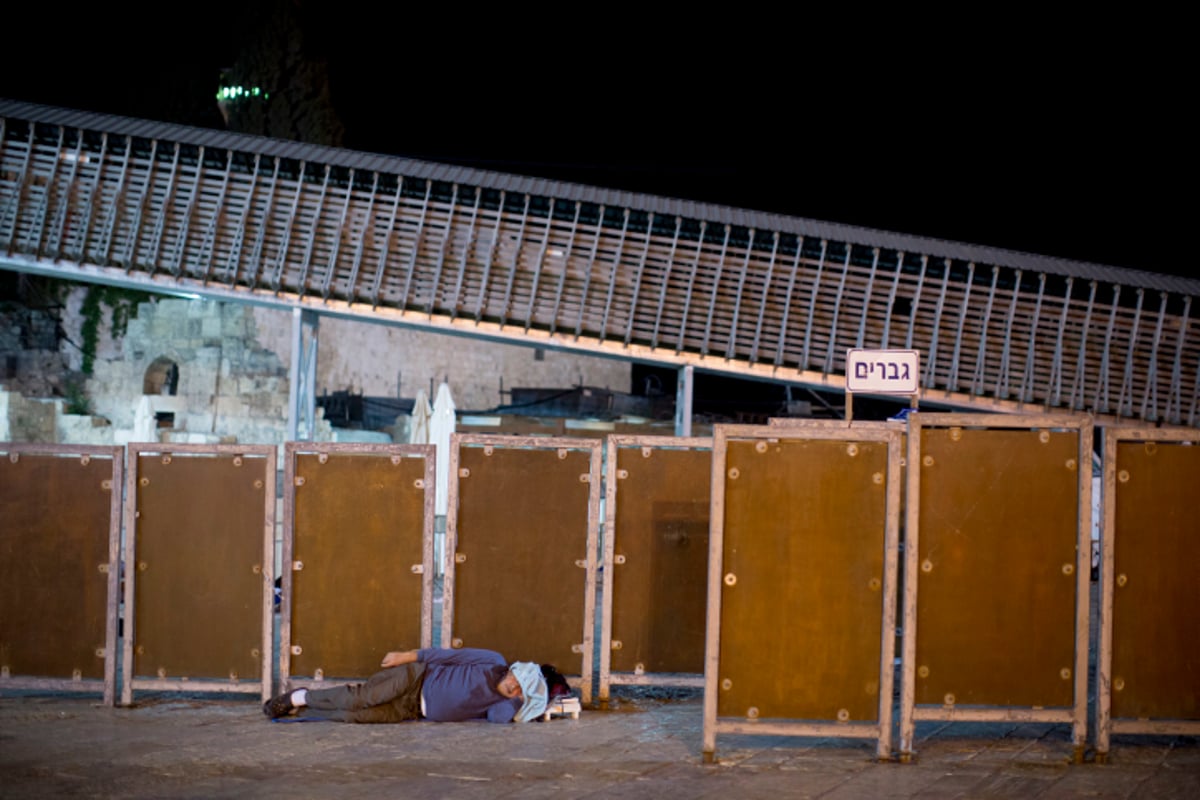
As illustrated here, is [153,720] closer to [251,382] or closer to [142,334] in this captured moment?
[251,382]

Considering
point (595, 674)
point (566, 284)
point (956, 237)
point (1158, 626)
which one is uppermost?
point (956, 237)

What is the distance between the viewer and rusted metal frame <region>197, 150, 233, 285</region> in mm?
17844

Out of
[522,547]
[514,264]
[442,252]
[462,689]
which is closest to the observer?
[462,689]

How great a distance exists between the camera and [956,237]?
26828 mm

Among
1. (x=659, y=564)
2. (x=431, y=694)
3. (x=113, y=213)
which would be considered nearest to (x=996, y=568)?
(x=659, y=564)

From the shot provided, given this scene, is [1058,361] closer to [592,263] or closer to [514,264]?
[592,263]

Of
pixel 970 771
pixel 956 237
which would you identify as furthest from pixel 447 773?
pixel 956 237

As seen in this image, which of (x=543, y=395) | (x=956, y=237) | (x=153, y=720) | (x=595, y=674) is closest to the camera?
(x=153, y=720)

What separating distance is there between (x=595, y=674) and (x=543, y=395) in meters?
21.1

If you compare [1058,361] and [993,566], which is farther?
[1058,361]

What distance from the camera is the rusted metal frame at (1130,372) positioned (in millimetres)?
17906

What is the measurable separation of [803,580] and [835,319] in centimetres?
1254

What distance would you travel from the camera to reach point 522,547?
303 inches

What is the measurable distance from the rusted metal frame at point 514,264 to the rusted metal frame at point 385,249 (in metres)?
1.90
